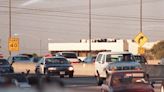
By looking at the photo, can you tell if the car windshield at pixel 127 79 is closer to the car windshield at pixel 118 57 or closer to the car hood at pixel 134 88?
the car hood at pixel 134 88

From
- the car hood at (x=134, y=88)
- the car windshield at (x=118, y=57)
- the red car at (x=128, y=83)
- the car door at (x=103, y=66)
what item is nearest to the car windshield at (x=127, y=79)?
the red car at (x=128, y=83)

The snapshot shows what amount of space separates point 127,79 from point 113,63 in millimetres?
13894

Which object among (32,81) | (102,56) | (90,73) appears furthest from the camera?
(90,73)

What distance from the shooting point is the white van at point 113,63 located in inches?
1275

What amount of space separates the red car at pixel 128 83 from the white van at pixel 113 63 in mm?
12576

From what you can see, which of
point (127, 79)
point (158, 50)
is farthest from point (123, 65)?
point (158, 50)

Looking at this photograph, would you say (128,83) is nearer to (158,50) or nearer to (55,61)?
(55,61)

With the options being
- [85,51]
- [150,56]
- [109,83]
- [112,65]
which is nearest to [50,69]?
[112,65]

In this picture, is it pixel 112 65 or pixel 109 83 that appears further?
pixel 112 65

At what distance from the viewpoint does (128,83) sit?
18781mm

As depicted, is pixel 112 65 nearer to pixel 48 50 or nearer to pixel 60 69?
pixel 60 69

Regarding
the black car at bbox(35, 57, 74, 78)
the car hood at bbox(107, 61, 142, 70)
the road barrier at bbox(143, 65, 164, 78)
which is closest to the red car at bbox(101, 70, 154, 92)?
the car hood at bbox(107, 61, 142, 70)

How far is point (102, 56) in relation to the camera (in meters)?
35.2

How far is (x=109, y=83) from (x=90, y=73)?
3013 cm
